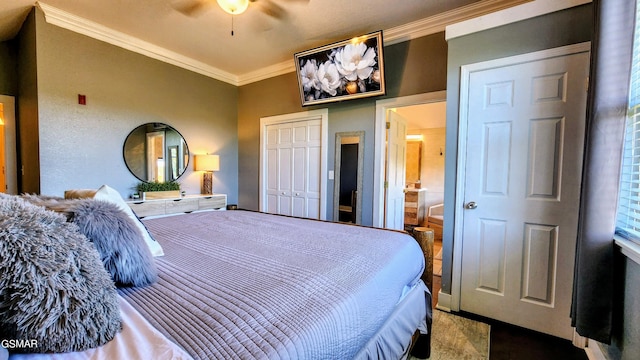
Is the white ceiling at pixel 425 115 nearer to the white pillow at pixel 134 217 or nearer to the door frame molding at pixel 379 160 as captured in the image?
the door frame molding at pixel 379 160

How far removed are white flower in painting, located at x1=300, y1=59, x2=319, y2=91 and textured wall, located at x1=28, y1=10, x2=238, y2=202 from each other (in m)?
1.72

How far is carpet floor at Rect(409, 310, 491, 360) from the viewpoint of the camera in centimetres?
164

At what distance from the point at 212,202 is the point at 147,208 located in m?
0.85

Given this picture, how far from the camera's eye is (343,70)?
3.01 m

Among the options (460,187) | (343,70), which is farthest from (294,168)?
(460,187)

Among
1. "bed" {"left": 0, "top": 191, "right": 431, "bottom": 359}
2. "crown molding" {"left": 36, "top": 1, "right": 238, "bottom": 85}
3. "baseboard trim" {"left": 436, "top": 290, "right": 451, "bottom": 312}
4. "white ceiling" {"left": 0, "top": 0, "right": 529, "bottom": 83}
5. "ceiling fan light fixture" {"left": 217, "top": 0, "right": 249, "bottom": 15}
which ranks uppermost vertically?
"white ceiling" {"left": 0, "top": 0, "right": 529, "bottom": 83}

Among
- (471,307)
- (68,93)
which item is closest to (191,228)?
(471,307)

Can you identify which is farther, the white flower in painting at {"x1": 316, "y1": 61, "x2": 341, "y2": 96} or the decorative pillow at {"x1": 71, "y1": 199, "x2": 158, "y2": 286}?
the white flower in painting at {"x1": 316, "y1": 61, "x2": 341, "y2": 96}

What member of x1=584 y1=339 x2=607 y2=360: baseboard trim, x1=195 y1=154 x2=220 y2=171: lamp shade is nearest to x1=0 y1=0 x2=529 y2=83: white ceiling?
x1=195 y1=154 x2=220 y2=171: lamp shade

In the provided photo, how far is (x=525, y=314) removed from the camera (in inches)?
74.3

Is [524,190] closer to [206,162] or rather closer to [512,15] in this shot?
[512,15]

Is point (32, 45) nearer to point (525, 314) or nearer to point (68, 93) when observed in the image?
point (68, 93)

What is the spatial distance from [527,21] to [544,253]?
164cm

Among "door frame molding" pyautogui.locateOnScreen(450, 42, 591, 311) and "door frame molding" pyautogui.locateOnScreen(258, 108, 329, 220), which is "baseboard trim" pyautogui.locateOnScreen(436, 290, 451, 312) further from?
"door frame molding" pyautogui.locateOnScreen(258, 108, 329, 220)
